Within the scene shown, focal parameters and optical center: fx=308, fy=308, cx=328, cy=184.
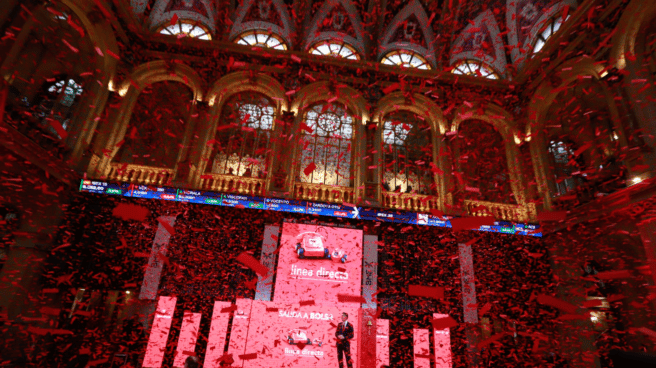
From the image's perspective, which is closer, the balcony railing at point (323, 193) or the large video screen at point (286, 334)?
the large video screen at point (286, 334)

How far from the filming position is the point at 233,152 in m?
10.7

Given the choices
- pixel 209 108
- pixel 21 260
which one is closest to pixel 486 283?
pixel 209 108

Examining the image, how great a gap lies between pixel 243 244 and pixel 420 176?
6495mm

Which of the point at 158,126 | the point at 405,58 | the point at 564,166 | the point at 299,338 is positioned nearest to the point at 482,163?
the point at 564,166

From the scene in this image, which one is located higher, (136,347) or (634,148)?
(634,148)

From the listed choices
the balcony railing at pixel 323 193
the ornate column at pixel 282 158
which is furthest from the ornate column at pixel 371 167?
the ornate column at pixel 282 158

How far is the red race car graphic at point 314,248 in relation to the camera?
9125mm

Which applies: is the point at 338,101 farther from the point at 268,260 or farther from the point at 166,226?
the point at 166,226

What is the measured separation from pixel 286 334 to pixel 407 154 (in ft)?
23.7

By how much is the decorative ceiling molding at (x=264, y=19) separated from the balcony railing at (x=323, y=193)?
6.09m

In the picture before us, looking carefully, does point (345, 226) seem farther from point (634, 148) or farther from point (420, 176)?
point (634, 148)

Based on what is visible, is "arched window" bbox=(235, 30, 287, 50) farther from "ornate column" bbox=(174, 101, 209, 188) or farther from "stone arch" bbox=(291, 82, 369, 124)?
"ornate column" bbox=(174, 101, 209, 188)

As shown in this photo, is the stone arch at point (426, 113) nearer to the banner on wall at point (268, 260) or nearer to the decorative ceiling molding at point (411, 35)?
the decorative ceiling molding at point (411, 35)

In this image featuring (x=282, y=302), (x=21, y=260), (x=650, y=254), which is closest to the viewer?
(x=650, y=254)
